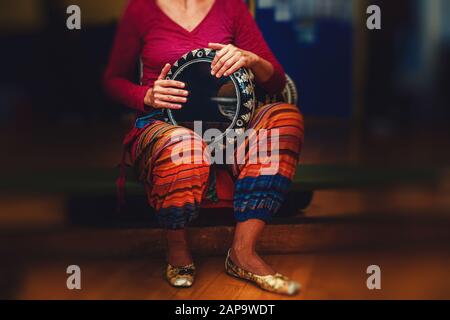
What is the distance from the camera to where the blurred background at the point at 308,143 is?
6.11 ft

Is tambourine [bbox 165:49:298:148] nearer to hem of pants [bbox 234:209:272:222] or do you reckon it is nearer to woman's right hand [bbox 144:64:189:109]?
woman's right hand [bbox 144:64:189:109]

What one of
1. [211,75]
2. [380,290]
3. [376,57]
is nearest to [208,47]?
[211,75]

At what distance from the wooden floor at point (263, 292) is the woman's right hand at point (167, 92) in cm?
56

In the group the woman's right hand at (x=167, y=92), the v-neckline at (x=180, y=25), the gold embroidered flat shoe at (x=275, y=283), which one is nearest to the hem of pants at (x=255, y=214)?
the gold embroidered flat shoe at (x=275, y=283)

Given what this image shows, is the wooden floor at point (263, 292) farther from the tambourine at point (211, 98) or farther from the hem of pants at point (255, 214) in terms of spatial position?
the tambourine at point (211, 98)

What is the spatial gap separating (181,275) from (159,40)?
75 cm

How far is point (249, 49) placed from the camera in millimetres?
1736

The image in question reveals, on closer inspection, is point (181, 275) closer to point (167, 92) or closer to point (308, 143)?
point (167, 92)

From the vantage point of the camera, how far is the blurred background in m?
1.86

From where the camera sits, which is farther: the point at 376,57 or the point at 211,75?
the point at 376,57

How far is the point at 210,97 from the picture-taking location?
1.67 metres

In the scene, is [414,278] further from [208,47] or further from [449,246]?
[208,47]
